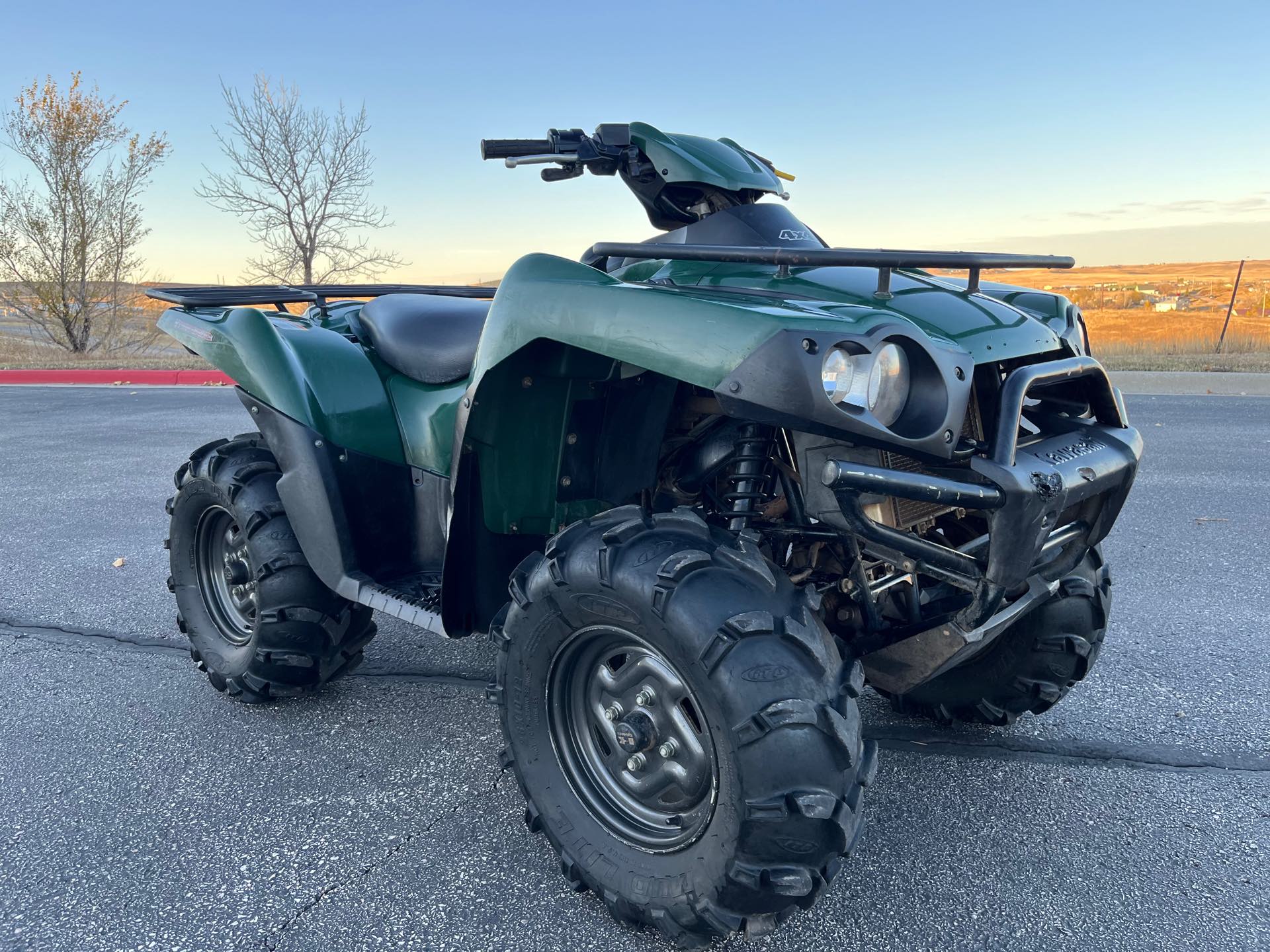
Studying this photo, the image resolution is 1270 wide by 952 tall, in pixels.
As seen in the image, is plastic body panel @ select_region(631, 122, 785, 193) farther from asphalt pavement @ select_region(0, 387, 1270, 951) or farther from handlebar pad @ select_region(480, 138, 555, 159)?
asphalt pavement @ select_region(0, 387, 1270, 951)

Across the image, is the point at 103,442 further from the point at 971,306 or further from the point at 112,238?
the point at 112,238

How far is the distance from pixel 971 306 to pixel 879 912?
145 cm

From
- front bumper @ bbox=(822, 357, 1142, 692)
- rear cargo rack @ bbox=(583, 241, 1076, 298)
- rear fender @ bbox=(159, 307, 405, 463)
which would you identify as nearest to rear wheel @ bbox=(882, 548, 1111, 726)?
front bumper @ bbox=(822, 357, 1142, 692)

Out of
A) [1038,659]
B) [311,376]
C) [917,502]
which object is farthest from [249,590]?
[1038,659]

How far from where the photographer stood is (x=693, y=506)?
96.7 inches

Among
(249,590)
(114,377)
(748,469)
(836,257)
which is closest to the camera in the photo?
(836,257)

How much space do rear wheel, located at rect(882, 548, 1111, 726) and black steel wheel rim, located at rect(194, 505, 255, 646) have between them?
2437mm

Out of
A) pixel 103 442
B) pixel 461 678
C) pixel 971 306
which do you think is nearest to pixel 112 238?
pixel 103 442

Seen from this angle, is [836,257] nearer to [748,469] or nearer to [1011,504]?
[748,469]

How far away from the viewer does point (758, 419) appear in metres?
1.91

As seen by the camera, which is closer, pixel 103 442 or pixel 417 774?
pixel 417 774

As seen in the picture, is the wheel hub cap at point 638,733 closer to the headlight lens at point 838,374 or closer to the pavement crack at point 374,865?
the pavement crack at point 374,865

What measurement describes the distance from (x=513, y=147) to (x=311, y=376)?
1.01 meters

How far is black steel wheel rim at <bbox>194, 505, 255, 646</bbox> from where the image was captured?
354 centimetres
